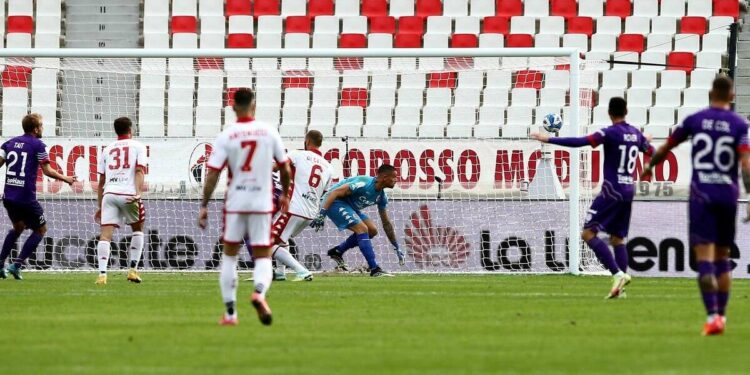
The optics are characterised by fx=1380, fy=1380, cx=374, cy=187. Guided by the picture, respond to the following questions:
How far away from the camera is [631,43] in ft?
93.2

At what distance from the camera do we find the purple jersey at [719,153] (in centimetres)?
995

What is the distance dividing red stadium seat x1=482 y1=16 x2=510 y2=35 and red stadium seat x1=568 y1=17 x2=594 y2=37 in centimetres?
131

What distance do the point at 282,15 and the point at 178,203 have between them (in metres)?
8.71

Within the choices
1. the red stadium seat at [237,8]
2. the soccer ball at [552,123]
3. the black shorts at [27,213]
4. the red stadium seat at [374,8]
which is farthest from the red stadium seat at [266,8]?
the black shorts at [27,213]

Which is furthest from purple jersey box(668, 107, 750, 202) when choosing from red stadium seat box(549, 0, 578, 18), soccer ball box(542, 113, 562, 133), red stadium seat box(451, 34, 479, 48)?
red stadium seat box(549, 0, 578, 18)

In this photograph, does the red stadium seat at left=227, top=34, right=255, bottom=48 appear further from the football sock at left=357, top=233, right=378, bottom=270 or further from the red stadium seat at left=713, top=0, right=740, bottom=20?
the football sock at left=357, top=233, right=378, bottom=270

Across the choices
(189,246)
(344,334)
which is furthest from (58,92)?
(344,334)

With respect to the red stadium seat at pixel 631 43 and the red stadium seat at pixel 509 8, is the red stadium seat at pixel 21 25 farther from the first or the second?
the red stadium seat at pixel 631 43

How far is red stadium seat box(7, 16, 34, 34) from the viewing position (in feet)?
92.7

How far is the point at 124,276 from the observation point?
19.0 m

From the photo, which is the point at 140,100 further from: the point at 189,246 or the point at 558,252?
the point at 558,252

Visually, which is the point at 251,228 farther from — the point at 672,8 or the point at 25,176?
the point at 672,8

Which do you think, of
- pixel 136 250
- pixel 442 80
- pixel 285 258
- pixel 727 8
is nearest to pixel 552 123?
pixel 442 80

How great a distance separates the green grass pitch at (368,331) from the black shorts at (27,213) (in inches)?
72.8
